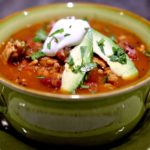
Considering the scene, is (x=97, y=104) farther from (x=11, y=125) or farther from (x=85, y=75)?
(x=11, y=125)

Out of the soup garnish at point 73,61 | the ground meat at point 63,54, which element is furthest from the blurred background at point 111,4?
the ground meat at point 63,54

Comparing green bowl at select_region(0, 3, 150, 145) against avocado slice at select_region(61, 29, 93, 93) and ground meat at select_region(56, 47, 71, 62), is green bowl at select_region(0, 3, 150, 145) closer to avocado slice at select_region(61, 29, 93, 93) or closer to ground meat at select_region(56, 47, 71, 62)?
avocado slice at select_region(61, 29, 93, 93)

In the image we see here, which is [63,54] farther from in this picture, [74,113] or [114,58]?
[74,113]

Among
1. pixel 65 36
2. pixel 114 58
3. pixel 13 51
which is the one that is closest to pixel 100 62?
pixel 114 58

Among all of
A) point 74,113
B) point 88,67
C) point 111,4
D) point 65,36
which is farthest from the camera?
point 111,4

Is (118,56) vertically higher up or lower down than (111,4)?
higher up

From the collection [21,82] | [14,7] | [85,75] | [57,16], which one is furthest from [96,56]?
[14,7]

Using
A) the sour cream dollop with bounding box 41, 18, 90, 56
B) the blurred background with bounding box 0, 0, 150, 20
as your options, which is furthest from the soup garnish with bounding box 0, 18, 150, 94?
the blurred background with bounding box 0, 0, 150, 20
